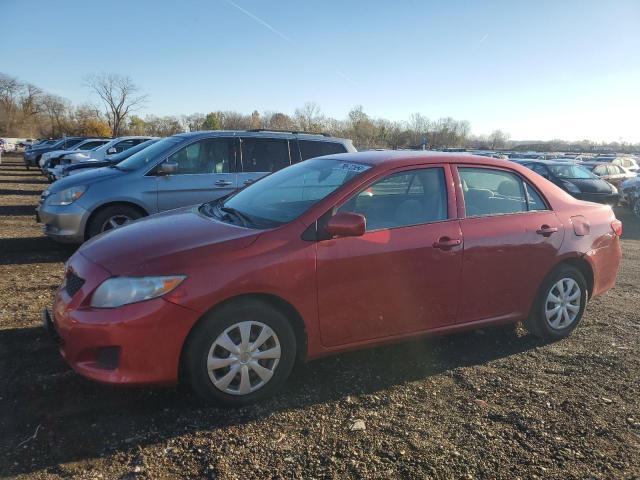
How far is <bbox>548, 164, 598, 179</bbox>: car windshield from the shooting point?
48.2 feet

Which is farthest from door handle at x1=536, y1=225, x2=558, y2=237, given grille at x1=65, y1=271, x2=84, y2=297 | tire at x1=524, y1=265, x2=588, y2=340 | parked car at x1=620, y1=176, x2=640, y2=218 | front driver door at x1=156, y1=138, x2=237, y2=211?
parked car at x1=620, y1=176, x2=640, y2=218

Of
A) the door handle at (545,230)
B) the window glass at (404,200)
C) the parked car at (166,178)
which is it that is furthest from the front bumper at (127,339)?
the parked car at (166,178)

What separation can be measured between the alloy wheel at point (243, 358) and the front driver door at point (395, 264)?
40 centimetres

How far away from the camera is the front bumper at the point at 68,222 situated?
22.1ft

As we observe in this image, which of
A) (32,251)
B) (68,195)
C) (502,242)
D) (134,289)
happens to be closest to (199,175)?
(68,195)

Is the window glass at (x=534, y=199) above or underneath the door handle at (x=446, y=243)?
above

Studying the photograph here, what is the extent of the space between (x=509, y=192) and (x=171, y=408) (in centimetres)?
322

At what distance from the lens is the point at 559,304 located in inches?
178

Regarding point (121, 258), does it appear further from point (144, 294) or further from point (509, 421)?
point (509, 421)

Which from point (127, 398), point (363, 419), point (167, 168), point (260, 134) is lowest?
Result: point (363, 419)

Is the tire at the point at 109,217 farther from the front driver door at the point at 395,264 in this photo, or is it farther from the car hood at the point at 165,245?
the front driver door at the point at 395,264

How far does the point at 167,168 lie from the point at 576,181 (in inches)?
Answer: 478

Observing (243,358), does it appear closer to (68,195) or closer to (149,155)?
(68,195)

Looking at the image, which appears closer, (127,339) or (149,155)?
(127,339)
